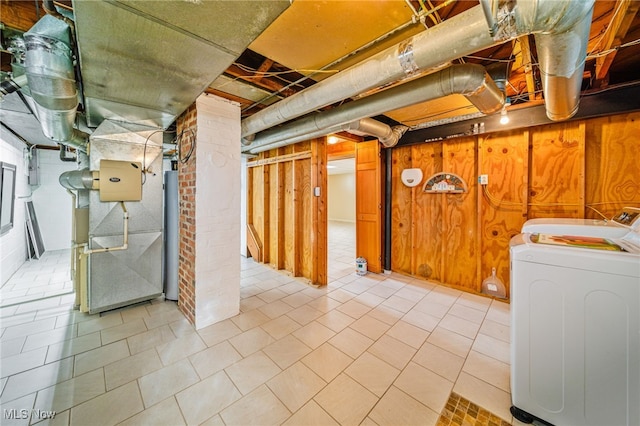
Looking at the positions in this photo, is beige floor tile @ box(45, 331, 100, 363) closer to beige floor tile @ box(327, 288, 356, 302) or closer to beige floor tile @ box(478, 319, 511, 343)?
beige floor tile @ box(327, 288, 356, 302)

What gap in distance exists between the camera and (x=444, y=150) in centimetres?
345

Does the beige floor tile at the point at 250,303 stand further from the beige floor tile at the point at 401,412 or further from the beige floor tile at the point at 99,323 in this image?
the beige floor tile at the point at 401,412

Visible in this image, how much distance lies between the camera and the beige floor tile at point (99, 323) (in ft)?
7.55

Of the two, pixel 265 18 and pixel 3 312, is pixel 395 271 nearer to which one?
pixel 265 18

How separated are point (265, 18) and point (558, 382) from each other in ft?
8.13

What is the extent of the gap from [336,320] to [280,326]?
592 millimetres

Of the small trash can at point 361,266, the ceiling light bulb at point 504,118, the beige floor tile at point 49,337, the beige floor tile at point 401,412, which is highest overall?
the ceiling light bulb at point 504,118

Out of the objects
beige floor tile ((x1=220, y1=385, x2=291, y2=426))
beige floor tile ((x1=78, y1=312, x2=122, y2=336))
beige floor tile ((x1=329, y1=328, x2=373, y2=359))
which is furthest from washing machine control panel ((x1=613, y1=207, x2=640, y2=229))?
beige floor tile ((x1=78, y1=312, x2=122, y2=336))

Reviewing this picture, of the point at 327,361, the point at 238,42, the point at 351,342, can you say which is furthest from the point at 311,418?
the point at 238,42

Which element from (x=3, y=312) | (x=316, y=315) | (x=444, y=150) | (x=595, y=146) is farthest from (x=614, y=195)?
(x=3, y=312)

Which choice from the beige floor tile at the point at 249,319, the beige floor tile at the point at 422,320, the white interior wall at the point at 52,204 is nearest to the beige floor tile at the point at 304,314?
the beige floor tile at the point at 249,319

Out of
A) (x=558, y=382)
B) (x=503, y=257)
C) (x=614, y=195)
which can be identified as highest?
(x=614, y=195)

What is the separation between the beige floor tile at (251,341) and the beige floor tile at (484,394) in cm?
152

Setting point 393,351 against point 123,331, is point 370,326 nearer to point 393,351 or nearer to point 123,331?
point 393,351
